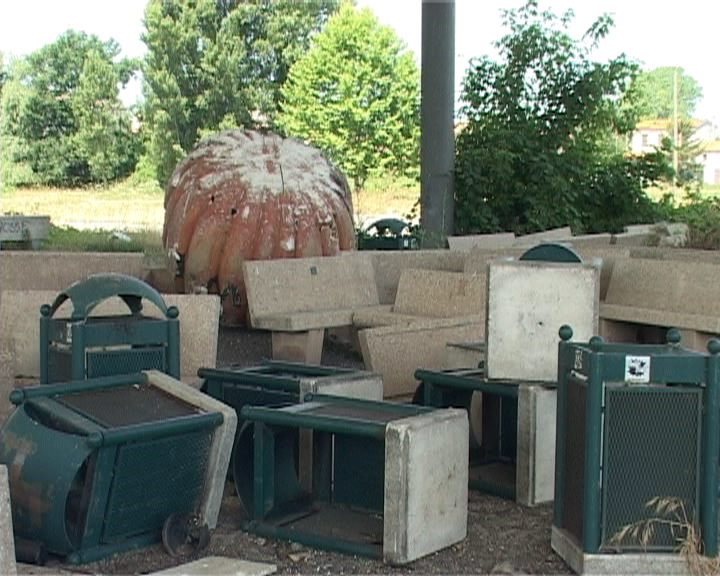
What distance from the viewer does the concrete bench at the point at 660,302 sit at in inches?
328

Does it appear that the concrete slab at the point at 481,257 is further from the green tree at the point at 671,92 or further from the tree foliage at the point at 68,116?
the tree foliage at the point at 68,116

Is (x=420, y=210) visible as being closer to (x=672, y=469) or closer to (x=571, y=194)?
(x=571, y=194)

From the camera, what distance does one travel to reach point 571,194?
57.8 ft

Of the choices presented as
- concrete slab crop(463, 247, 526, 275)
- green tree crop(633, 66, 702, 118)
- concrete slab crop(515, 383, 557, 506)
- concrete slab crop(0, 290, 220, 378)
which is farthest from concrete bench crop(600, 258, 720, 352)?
green tree crop(633, 66, 702, 118)

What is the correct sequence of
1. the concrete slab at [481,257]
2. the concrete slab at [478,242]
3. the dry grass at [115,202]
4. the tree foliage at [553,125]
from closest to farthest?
the concrete slab at [481,257] < the concrete slab at [478,242] < the tree foliage at [553,125] < the dry grass at [115,202]

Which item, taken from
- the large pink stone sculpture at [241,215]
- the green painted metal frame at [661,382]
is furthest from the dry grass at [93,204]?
the green painted metal frame at [661,382]

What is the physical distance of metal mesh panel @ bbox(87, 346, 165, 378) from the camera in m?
6.14

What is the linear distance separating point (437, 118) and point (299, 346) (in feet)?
25.1

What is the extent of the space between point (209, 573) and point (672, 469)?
1.88 meters

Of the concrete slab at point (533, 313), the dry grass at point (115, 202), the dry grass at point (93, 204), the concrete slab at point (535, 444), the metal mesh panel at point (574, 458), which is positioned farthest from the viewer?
Result: the dry grass at point (115, 202)

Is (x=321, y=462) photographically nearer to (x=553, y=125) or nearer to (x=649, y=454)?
(x=649, y=454)

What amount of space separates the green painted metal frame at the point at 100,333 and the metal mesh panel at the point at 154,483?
1080mm

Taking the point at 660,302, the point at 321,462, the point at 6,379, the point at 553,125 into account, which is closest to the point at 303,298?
the point at 660,302

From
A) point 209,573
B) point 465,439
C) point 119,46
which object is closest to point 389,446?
point 465,439
